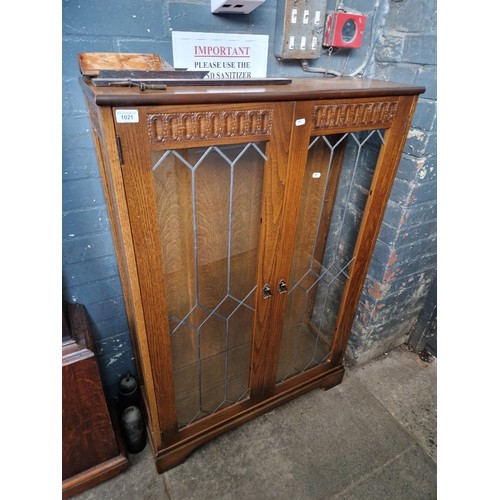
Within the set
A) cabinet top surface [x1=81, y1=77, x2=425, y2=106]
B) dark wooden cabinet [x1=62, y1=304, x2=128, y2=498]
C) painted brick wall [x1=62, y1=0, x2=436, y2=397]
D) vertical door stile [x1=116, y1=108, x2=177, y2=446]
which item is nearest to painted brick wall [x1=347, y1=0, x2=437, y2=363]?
painted brick wall [x1=62, y1=0, x2=436, y2=397]

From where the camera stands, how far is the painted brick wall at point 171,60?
1.00 meters

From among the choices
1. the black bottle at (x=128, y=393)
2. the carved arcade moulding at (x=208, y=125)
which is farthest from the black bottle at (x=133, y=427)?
the carved arcade moulding at (x=208, y=125)

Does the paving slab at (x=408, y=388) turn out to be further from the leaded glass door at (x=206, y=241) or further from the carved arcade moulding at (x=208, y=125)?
the carved arcade moulding at (x=208, y=125)

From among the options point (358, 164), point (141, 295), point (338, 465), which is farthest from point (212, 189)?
point (338, 465)

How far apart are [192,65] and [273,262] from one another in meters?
0.71

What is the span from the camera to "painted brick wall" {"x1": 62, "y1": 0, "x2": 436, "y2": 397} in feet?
3.27

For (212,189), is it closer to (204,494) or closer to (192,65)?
(192,65)

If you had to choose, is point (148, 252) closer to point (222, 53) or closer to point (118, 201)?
point (118, 201)

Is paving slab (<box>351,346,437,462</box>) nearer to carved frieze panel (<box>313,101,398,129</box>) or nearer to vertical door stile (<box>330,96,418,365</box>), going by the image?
vertical door stile (<box>330,96,418,365</box>)

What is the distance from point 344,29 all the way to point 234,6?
1.64ft

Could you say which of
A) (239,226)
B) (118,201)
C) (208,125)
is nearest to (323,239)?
(239,226)

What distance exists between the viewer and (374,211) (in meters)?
1.30

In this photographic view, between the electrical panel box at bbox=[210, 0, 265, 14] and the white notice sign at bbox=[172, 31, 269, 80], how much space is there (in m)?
0.07

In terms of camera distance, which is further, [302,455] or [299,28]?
[302,455]
